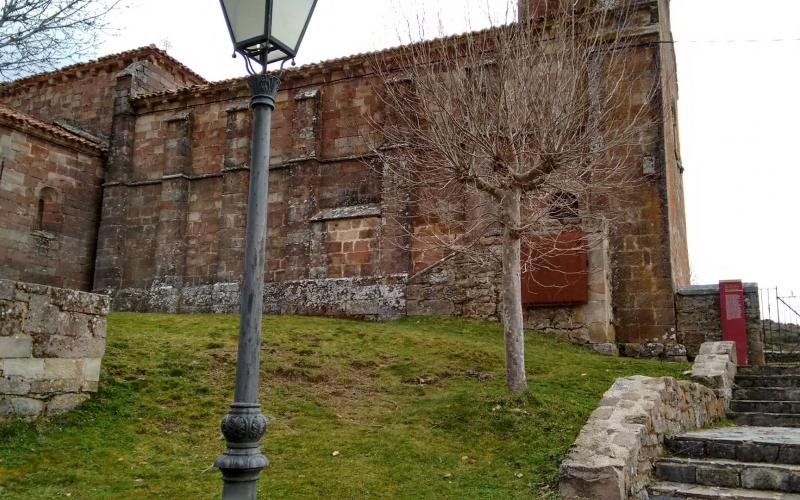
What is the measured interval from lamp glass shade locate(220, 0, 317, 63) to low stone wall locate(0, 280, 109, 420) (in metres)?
4.19

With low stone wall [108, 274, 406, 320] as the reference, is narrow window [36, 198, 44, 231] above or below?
above

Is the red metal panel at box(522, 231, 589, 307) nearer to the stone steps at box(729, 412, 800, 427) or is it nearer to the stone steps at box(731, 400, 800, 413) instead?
the stone steps at box(731, 400, 800, 413)

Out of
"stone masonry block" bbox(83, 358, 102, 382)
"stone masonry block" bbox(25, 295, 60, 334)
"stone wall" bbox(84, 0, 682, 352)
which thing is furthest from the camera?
"stone wall" bbox(84, 0, 682, 352)

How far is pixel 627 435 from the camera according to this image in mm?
5652

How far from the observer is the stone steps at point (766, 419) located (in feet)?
26.1

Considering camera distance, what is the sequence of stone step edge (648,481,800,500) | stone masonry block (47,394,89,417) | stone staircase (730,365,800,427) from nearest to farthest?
stone step edge (648,481,800,500)
stone masonry block (47,394,89,417)
stone staircase (730,365,800,427)

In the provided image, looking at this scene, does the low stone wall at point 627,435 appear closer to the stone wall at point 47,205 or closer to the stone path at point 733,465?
the stone path at point 733,465

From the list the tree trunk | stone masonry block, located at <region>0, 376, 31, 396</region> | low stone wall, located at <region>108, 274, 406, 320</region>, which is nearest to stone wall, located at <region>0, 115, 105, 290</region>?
low stone wall, located at <region>108, 274, 406, 320</region>

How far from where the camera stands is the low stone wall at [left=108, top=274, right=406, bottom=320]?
644 inches

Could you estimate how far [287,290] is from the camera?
17547 millimetres

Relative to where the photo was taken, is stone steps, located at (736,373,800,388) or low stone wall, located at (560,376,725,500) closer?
low stone wall, located at (560,376,725,500)

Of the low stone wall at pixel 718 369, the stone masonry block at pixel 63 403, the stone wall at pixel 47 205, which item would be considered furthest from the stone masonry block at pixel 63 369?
the stone wall at pixel 47 205

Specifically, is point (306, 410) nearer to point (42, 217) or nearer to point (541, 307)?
point (541, 307)

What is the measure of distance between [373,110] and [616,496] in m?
14.5
